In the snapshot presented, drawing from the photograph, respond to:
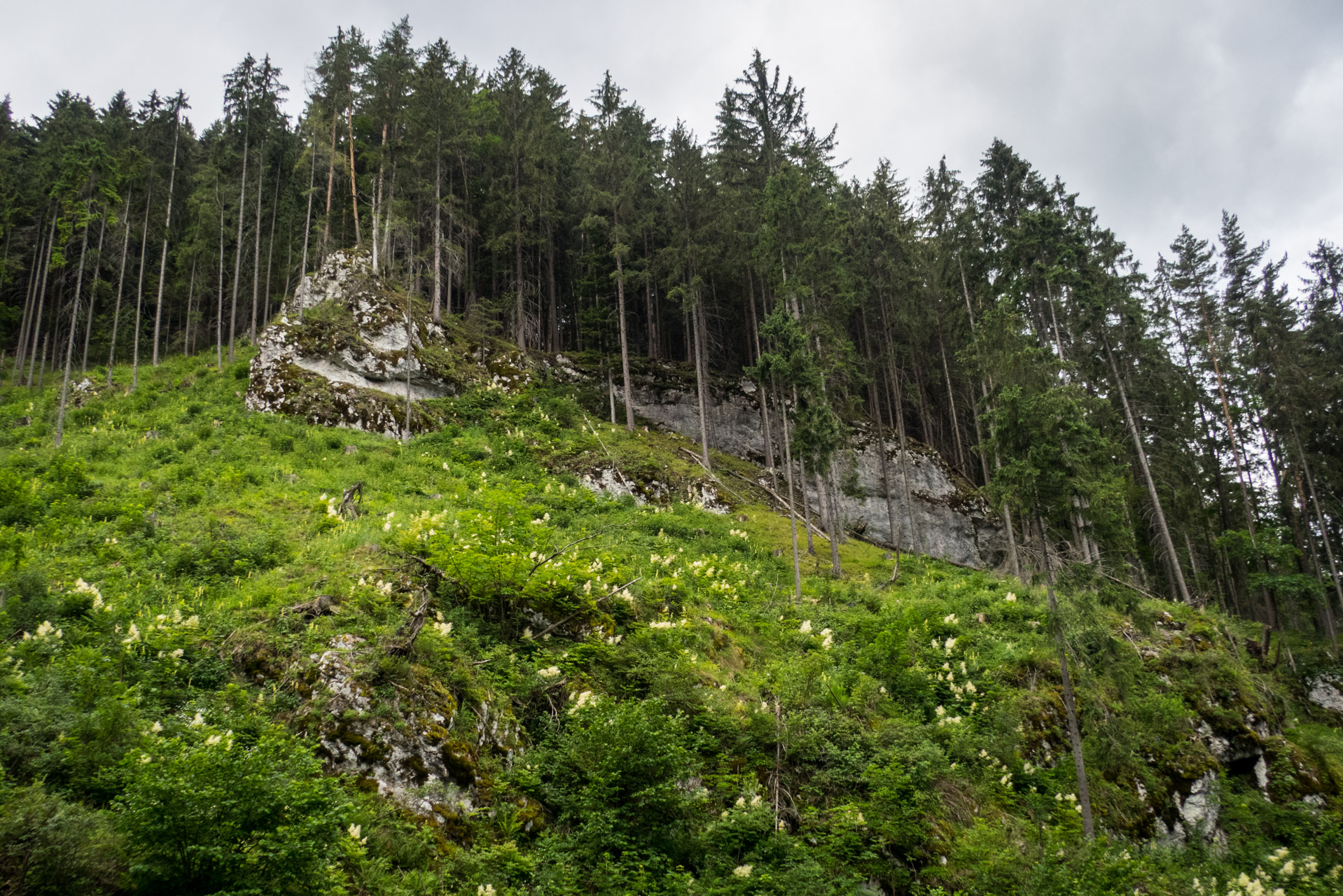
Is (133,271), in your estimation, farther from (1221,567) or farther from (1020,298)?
(1221,567)

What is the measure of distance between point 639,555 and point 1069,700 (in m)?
8.71

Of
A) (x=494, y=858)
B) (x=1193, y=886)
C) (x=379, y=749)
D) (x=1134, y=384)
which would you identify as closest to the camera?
(x=494, y=858)

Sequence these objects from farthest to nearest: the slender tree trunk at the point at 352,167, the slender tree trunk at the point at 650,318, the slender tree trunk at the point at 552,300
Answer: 1. the slender tree trunk at the point at 650,318
2. the slender tree trunk at the point at 552,300
3. the slender tree trunk at the point at 352,167

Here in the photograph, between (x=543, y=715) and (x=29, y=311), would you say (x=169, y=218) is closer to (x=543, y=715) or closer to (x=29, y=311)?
(x=29, y=311)

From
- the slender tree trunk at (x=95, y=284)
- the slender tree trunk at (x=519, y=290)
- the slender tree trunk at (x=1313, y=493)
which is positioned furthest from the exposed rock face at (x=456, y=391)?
the slender tree trunk at (x=1313, y=493)

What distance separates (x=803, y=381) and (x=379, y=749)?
1641 centimetres

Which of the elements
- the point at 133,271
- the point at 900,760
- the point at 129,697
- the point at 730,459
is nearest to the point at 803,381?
the point at 730,459

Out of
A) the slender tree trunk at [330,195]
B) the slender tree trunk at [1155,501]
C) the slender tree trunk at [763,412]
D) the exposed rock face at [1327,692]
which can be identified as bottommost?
the exposed rock face at [1327,692]

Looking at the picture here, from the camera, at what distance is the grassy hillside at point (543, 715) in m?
5.72

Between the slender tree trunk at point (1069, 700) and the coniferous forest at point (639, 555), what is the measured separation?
74 mm

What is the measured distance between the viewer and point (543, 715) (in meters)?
8.84

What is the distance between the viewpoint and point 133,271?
1548 inches

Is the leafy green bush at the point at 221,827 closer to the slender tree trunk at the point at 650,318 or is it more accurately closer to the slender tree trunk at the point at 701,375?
the slender tree trunk at the point at 701,375

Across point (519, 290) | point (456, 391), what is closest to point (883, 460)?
point (456, 391)
